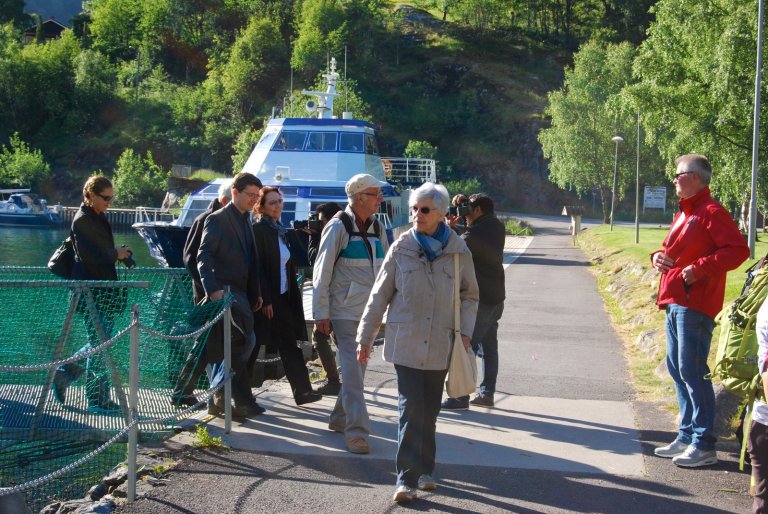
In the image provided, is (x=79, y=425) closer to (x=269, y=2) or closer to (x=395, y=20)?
(x=395, y=20)

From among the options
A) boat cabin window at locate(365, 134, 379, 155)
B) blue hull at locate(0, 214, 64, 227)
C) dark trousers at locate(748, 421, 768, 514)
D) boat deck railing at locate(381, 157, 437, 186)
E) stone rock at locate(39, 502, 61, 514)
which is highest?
boat cabin window at locate(365, 134, 379, 155)

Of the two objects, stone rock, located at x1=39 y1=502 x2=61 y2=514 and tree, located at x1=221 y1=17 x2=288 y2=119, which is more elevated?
tree, located at x1=221 y1=17 x2=288 y2=119

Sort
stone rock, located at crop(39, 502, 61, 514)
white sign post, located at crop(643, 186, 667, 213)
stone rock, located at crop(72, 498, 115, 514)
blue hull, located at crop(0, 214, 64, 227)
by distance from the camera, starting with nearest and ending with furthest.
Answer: stone rock, located at crop(72, 498, 115, 514)
stone rock, located at crop(39, 502, 61, 514)
white sign post, located at crop(643, 186, 667, 213)
blue hull, located at crop(0, 214, 64, 227)

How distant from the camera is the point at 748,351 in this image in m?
5.67

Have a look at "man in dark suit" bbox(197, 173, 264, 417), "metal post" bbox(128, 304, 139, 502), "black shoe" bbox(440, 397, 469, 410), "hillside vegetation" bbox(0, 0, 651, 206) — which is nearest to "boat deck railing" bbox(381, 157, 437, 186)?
"black shoe" bbox(440, 397, 469, 410)

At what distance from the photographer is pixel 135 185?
236ft

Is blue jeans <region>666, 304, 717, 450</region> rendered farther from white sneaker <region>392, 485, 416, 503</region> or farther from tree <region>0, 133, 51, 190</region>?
tree <region>0, 133, 51, 190</region>

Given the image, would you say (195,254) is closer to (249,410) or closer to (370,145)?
(249,410)

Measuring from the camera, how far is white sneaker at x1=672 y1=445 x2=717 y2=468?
6.54 meters

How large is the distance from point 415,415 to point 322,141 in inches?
886

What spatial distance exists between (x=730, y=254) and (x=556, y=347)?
6179mm

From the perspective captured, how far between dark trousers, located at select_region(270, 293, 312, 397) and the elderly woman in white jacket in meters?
2.32

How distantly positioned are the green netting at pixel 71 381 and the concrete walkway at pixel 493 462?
730 mm

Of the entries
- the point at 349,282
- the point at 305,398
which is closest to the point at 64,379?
the point at 305,398
